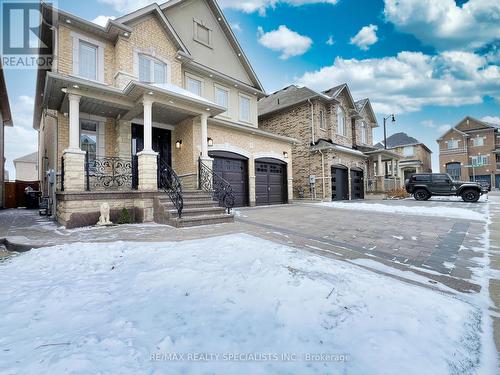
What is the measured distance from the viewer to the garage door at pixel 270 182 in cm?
1308

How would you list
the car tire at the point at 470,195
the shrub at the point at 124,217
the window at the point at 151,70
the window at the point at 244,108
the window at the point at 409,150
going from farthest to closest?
the window at the point at 409,150, the window at the point at 244,108, the car tire at the point at 470,195, the window at the point at 151,70, the shrub at the point at 124,217

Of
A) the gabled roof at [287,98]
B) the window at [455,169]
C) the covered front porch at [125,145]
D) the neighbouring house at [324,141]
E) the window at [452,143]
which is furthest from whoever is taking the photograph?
the window at [452,143]

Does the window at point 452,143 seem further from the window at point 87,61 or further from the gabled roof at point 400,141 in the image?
the window at point 87,61

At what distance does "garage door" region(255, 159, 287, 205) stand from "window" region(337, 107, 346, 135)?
6.65m

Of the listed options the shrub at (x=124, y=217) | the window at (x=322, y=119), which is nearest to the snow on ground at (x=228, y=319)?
the shrub at (x=124, y=217)

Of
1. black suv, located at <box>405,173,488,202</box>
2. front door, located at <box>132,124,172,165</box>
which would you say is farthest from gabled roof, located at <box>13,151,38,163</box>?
black suv, located at <box>405,173,488,202</box>

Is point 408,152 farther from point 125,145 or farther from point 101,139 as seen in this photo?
point 101,139

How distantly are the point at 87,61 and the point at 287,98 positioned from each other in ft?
42.5

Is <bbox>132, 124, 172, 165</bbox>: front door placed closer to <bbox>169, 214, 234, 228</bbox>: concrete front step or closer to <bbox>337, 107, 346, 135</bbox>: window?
<bbox>169, 214, 234, 228</bbox>: concrete front step

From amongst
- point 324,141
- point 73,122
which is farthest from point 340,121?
point 73,122

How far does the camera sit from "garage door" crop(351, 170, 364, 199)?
18.0 meters

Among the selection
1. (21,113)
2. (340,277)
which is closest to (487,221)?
(340,277)

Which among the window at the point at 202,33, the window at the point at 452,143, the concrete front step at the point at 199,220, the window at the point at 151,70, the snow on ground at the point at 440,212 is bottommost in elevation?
the snow on ground at the point at 440,212

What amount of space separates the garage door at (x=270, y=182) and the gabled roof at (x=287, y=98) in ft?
16.9
